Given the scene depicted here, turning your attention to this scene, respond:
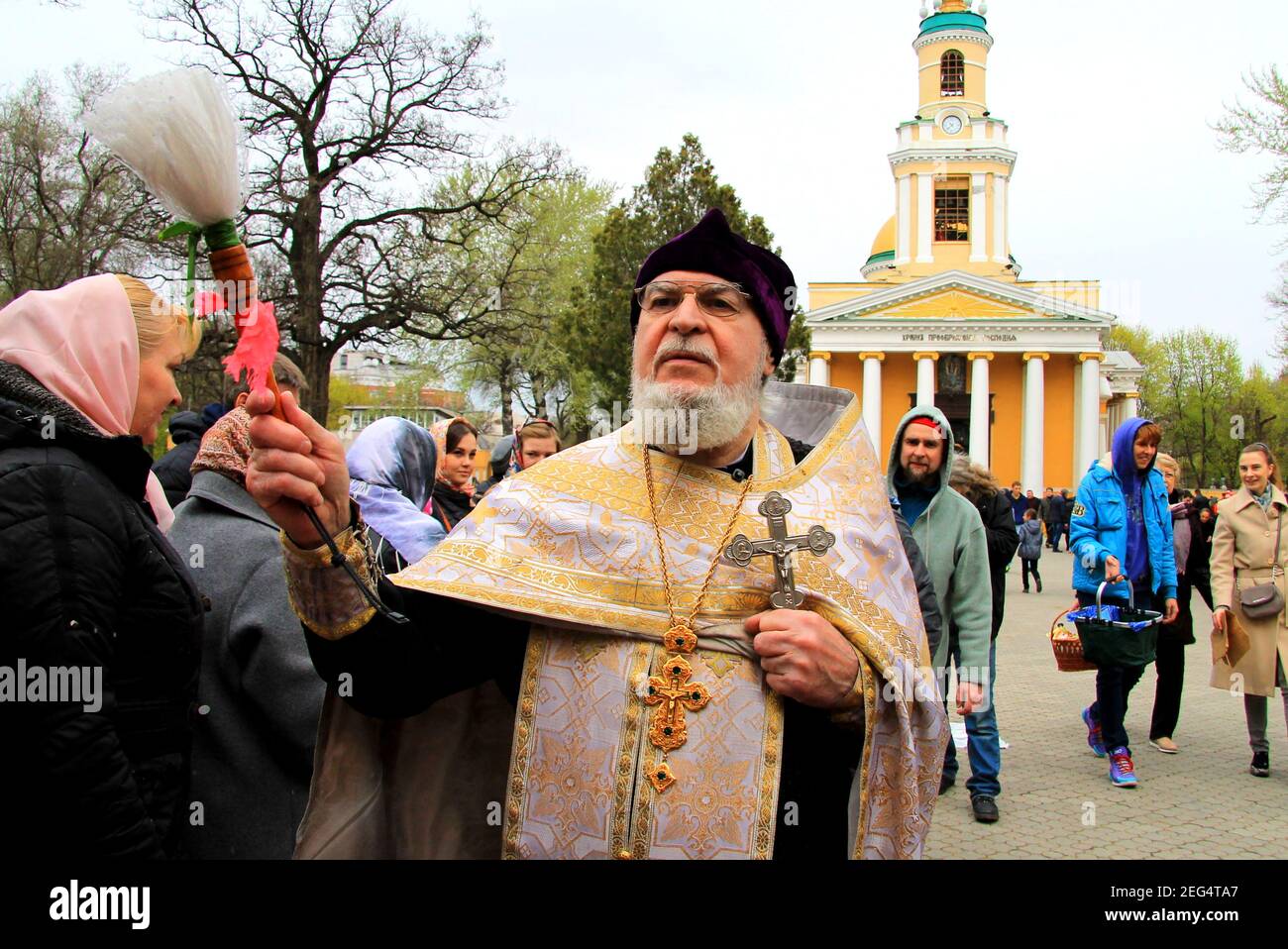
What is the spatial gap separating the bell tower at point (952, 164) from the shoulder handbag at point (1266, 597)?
50.2 meters

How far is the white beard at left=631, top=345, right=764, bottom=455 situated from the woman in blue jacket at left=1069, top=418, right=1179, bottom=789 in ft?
16.7

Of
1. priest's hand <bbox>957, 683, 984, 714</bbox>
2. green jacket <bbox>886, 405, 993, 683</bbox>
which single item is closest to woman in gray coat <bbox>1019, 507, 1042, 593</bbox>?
green jacket <bbox>886, 405, 993, 683</bbox>

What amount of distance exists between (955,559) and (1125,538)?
176cm

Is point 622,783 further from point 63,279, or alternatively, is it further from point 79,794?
point 63,279

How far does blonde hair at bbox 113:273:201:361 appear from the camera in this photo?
230 centimetres

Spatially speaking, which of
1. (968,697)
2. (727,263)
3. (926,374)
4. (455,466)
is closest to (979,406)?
(926,374)

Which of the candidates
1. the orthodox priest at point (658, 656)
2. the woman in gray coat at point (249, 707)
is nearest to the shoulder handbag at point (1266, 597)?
the orthodox priest at point (658, 656)

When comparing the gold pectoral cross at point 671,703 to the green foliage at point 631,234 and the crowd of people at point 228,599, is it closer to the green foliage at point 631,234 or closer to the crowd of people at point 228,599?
the crowd of people at point 228,599

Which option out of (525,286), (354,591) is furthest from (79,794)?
(525,286)

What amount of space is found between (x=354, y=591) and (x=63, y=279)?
740 inches

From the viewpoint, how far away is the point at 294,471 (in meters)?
1.74

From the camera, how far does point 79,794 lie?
192 cm

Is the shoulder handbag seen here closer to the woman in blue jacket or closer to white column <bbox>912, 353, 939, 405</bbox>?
the woman in blue jacket

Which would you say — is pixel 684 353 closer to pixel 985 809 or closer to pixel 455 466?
pixel 455 466
